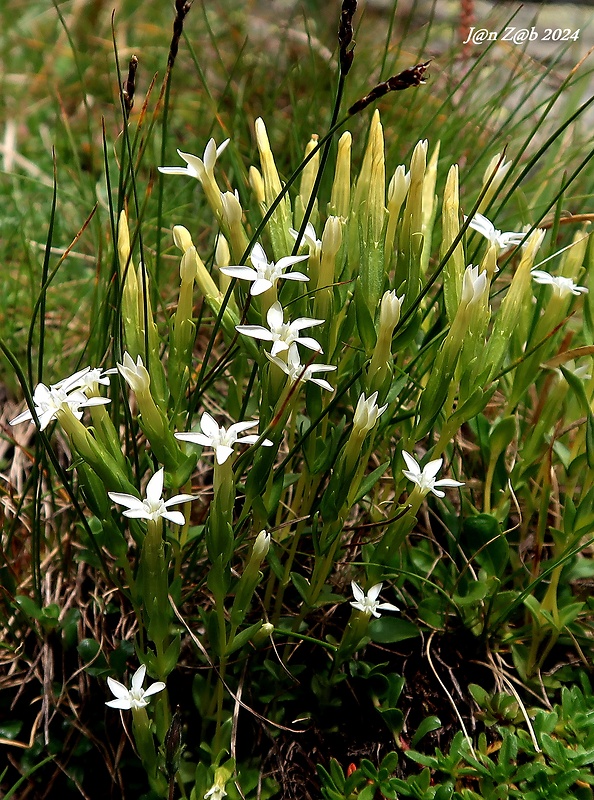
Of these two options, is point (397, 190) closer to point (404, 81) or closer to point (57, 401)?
point (404, 81)

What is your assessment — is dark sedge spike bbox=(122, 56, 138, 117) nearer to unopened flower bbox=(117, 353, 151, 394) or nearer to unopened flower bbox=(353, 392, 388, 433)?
unopened flower bbox=(117, 353, 151, 394)

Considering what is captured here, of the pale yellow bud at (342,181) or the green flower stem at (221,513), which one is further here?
the pale yellow bud at (342,181)

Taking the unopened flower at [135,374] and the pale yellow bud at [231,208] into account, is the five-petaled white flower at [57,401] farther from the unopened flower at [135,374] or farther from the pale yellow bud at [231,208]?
the pale yellow bud at [231,208]

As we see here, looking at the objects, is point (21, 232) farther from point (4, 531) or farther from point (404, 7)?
point (404, 7)

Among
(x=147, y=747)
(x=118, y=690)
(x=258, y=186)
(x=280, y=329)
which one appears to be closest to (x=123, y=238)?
(x=258, y=186)

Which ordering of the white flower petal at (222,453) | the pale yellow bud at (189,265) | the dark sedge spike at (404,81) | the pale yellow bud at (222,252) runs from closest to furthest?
the dark sedge spike at (404,81) < the white flower petal at (222,453) < the pale yellow bud at (189,265) < the pale yellow bud at (222,252)

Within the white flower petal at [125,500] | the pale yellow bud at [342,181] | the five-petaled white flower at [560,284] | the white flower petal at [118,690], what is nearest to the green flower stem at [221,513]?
the white flower petal at [125,500]

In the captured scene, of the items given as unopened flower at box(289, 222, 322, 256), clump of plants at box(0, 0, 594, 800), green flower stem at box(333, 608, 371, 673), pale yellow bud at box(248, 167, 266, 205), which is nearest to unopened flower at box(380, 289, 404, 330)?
clump of plants at box(0, 0, 594, 800)

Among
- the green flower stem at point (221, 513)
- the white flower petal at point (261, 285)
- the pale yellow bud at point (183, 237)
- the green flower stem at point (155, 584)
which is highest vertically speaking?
the white flower petal at point (261, 285)
